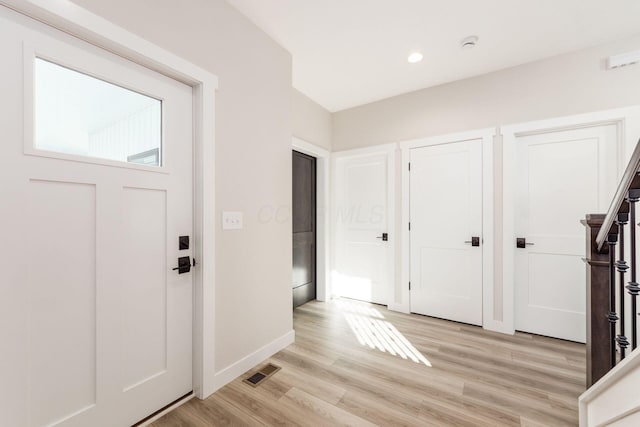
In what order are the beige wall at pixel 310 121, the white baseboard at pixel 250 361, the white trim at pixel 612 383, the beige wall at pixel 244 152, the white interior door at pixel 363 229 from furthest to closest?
the white interior door at pixel 363 229 → the beige wall at pixel 310 121 → the white baseboard at pixel 250 361 → the beige wall at pixel 244 152 → the white trim at pixel 612 383

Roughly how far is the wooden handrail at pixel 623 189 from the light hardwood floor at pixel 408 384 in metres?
1.16

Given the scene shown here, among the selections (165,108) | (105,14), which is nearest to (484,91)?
(165,108)

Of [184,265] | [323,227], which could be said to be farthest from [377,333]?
[184,265]

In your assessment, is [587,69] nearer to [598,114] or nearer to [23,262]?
[598,114]

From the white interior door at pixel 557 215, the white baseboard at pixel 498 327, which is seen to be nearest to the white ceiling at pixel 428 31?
the white interior door at pixel 557 215

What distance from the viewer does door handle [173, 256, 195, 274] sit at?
175 centimetres

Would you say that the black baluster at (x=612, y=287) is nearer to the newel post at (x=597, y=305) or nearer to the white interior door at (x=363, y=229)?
the newel post at (x=597, y=305)

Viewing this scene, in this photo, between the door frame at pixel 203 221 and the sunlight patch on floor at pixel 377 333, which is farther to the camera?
the sunlight patch on floor at pixel 377 333

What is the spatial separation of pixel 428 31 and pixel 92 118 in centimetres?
248

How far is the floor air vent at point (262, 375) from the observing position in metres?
1.96

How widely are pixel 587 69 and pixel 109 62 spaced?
3.73m

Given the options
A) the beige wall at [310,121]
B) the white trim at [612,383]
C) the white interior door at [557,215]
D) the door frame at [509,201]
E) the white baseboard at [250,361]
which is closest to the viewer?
the white trim at [612,383]

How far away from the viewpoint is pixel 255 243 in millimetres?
2219

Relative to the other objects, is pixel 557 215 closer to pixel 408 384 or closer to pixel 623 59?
pixel 623 59
